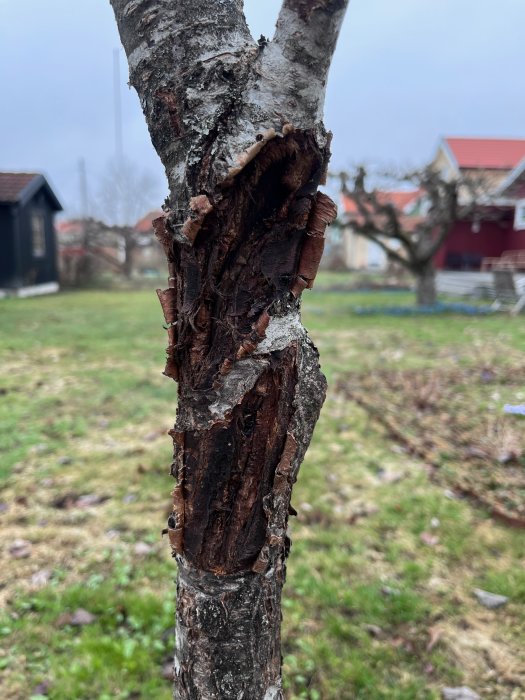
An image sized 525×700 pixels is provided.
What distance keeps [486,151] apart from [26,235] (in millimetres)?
20983

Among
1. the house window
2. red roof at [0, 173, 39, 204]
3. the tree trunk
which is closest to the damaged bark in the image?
the tree trunk

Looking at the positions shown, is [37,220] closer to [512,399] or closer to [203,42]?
[512,399]

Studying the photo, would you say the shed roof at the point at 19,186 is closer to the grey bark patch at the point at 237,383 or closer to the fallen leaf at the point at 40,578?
the fallen leaf at the point at 40,578

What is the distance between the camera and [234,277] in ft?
3.59

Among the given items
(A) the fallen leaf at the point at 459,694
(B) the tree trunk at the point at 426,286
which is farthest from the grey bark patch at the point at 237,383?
(B) the tree trunk at the point at 426,286

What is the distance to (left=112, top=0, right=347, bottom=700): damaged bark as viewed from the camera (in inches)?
39.5

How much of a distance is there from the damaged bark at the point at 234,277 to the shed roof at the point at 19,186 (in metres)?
18.2

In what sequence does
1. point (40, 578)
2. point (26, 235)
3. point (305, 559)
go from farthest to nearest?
1. point (26, 235)
2. point (305, 559)
3. point (40, 578)

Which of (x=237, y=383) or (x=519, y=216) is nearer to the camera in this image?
(x=237, y=383)

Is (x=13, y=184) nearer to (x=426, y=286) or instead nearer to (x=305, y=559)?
(x=426, y=286)

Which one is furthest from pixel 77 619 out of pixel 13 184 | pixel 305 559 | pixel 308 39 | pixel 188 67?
pixel 13 184

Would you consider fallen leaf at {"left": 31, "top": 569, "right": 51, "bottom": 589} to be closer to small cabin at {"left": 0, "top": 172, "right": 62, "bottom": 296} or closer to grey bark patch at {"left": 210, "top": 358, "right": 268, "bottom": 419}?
grey bark patch at {"left": 210, "top": 358, "right": 268, "bottom": 419}

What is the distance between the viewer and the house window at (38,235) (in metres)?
18.8

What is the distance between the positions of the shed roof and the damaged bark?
18.2 meters
